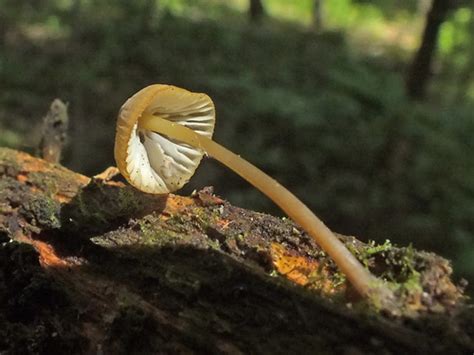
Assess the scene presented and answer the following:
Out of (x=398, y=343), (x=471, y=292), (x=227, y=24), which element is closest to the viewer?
(x=398, y=343)

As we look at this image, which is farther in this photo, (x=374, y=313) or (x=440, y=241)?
(x=440, y=241)

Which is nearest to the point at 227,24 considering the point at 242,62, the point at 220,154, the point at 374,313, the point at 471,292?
the point at 242,62

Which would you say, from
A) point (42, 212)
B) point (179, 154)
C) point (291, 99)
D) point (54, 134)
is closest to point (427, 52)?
point (291, 99)

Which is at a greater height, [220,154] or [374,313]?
[220,154]

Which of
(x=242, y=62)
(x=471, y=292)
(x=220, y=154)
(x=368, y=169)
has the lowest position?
(x=471, y=292)

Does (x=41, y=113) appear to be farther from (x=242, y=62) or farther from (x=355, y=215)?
(x=355, y=215)

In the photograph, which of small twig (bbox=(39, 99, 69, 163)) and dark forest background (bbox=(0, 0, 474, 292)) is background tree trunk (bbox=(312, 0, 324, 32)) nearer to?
dark forest background (bbox=(0, 0, 474, 292))
